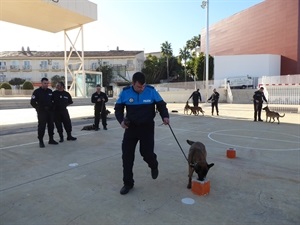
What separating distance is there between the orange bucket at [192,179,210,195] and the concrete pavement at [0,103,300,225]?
0.27 feet

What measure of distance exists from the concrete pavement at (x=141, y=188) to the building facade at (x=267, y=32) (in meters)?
34.5

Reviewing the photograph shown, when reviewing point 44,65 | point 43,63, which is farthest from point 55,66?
point 43,63

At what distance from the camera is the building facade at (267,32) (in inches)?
1427

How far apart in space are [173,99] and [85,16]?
14842mm

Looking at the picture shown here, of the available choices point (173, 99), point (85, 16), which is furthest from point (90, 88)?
point (85, 16)

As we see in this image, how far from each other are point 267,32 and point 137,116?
1656 inches

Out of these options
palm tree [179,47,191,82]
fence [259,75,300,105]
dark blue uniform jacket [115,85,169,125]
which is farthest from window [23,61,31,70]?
dark blue uniform jacket [115,85,169,125]

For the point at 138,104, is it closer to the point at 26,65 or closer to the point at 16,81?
the point at 16,81

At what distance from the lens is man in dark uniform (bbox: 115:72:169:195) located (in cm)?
391

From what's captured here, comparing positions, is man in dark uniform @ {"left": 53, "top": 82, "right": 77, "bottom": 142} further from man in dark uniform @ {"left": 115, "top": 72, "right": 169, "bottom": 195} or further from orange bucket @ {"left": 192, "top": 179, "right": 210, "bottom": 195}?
orange bucket @ {"left": 192, "top": 179, "right": 210, "bottom": 195}

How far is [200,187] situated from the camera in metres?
3.90

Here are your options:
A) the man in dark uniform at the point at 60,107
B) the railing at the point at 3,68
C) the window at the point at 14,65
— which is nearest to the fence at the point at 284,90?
the man in dark uniform at the point at 60,107

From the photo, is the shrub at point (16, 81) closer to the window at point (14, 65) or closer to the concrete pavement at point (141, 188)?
the window at point (14, 65)

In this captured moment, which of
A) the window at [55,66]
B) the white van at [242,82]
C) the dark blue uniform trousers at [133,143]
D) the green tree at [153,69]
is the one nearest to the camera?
the dark blue uniform trousers at [133,143]
